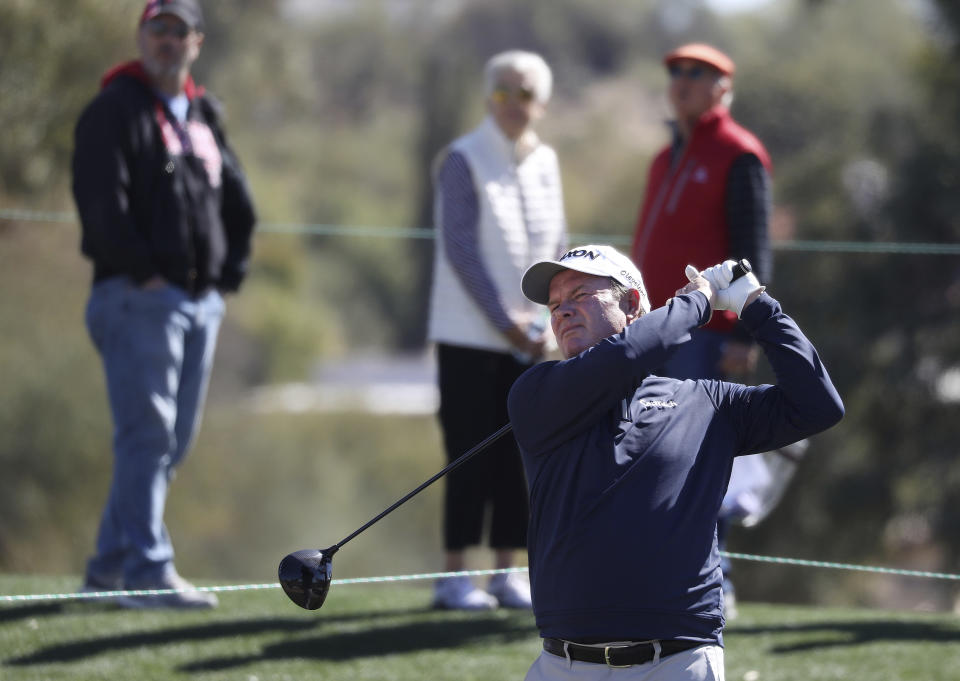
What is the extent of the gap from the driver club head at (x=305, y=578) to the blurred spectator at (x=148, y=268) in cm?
193

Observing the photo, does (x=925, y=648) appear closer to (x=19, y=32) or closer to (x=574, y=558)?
(x=574, y=558)

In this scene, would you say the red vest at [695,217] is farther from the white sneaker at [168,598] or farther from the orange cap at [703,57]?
the white sneaker at [168,598]

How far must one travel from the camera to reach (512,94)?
6.10 metres

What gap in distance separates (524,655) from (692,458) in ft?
6.59

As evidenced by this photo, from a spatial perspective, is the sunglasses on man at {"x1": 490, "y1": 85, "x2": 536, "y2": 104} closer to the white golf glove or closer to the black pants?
Answer: the black pants

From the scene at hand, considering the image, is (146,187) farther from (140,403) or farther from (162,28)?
(140,403)

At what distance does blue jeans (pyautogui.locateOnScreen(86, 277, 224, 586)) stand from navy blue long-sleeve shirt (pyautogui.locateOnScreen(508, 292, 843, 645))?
237cm

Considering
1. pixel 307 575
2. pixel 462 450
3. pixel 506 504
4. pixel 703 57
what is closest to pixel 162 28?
pixel 462 450

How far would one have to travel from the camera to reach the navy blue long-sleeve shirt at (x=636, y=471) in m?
3.37

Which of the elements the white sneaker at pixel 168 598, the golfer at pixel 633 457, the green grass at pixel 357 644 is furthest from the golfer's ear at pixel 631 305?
the white sneaker at pixel 168 598


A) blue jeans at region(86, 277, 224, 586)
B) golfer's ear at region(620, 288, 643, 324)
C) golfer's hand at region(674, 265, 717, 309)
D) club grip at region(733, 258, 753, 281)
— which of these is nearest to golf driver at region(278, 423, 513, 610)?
golfer's ear at region(620, 288, 643, 324)

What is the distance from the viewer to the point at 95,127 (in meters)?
5.57

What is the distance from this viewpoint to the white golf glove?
11.9 feet

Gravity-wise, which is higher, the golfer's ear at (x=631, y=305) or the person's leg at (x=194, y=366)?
the golfer's ear at (x=631, y=305)
